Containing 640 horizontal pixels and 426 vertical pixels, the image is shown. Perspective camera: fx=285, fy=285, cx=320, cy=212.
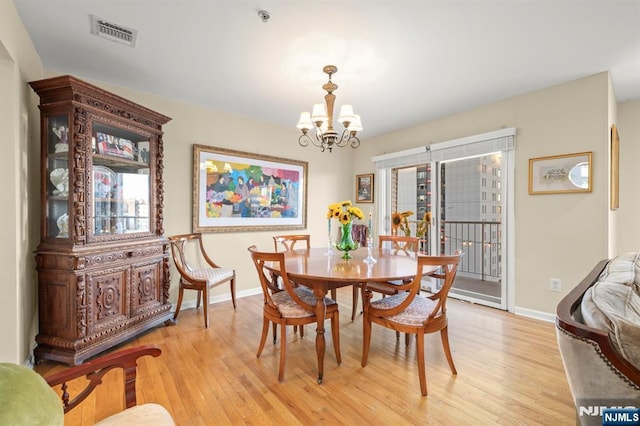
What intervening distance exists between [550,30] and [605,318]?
206cm

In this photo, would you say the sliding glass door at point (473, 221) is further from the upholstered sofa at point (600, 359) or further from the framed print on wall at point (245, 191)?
the upholstered sofa at point (600, 359)

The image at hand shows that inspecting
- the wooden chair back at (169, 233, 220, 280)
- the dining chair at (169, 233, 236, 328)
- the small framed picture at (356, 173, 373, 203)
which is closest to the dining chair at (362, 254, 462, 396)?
the dining chair at (169, 233, 236, 328)

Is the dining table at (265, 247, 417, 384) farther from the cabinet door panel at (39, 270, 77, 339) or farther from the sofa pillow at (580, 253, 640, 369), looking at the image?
the cabinet door panel at (39, 270, 77, 339)

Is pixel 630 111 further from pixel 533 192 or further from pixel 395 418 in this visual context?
pixel 395 418

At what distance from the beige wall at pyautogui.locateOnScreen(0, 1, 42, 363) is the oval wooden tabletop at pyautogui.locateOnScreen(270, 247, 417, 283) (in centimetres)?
179

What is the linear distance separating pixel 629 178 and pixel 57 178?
218 inches

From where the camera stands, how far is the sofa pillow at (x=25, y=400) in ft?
2.18

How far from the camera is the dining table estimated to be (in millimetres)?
1895

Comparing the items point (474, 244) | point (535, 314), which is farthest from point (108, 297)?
point (474, 244)

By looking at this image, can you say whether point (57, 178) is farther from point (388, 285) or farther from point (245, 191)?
point (388, 285)

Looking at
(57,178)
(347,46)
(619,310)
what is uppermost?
(347,46)

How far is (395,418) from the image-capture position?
62.6 inches

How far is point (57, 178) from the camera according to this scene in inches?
87.5

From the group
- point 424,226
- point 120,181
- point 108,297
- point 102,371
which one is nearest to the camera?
point 102,371
